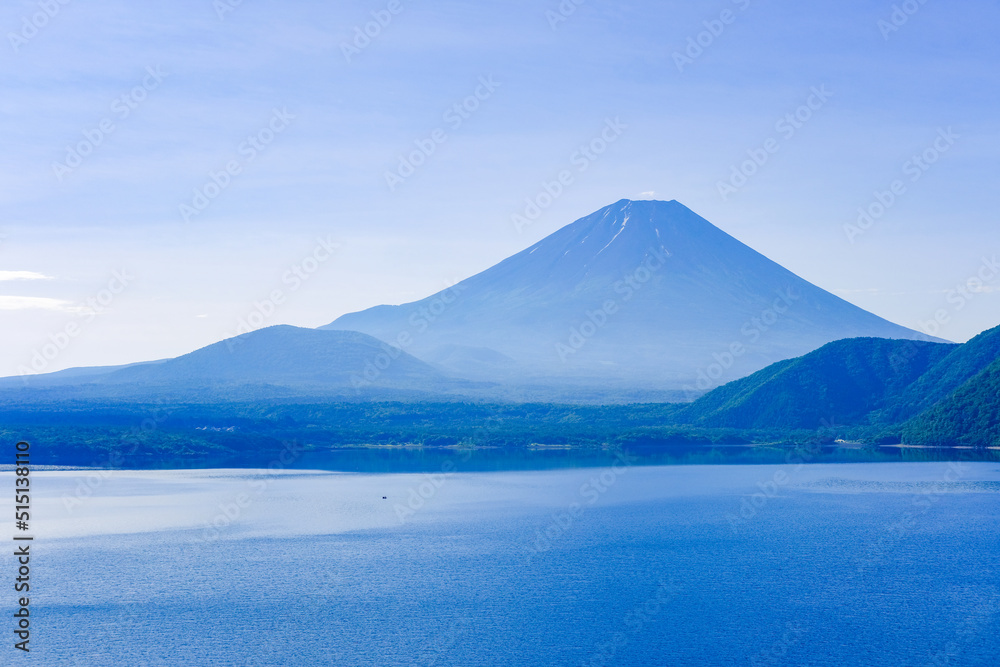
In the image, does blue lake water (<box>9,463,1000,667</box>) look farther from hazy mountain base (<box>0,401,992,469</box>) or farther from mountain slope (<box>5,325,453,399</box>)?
mountain slope (<box>5,325,453,399</box>)

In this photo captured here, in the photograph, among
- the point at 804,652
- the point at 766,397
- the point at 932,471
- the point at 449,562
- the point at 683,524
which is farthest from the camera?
the point at 766,397

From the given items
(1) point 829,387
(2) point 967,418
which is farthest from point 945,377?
(2) point 967,418

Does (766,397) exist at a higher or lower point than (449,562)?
higher

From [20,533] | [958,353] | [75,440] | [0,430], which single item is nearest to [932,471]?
[958,353]

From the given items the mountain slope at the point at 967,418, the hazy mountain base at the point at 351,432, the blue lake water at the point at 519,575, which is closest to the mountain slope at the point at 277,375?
the hazy mountain base at the point at 351,432

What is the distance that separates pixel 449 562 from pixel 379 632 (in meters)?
9.39

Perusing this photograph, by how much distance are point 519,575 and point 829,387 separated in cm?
7296

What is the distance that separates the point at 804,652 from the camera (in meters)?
27.7

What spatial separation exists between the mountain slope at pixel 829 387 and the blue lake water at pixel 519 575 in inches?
1603

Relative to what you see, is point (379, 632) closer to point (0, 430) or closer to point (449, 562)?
point (449, 562)

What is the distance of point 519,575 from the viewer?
36.7 meters

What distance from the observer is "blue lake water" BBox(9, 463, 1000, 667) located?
93.2 ft

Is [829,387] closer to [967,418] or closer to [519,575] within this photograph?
[967,418]

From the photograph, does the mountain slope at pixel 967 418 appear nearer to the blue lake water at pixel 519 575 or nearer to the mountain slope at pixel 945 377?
the mountain slope at pixel 945 377
